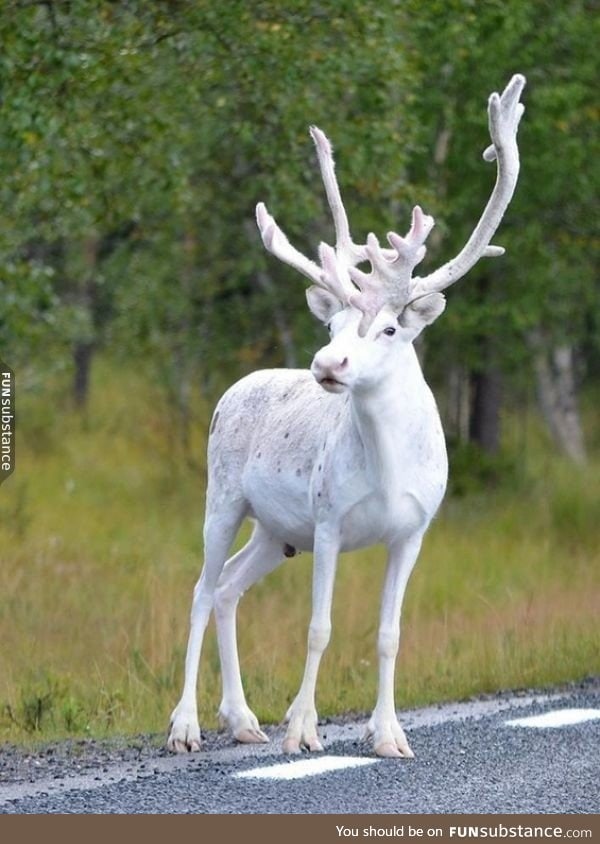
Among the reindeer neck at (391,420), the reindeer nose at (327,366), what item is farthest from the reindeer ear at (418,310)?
the reindeer nose at (327,366)

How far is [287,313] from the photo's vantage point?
2048 cm

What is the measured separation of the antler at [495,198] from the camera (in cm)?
853

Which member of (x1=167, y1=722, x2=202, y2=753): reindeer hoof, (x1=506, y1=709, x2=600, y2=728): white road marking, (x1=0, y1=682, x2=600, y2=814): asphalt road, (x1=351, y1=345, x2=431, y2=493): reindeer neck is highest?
(x1=351, y1=345, x2=431, y2=493): reindeer neck

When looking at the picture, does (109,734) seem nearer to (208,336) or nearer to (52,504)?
(52,504)

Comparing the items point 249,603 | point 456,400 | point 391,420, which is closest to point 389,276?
point 391,420

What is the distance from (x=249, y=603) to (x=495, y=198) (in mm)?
5063

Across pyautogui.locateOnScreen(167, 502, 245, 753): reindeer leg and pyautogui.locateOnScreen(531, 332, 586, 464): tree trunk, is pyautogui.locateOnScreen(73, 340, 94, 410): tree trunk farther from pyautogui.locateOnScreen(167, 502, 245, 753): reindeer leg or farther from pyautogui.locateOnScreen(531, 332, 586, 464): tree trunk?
pyautogui.locateOnScreen(167, 502, 245, 753): reindeer leg

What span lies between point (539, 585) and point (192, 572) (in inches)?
94.2

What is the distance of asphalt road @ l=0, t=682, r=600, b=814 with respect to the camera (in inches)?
282

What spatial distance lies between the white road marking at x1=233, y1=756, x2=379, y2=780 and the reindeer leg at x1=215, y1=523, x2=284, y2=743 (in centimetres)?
78

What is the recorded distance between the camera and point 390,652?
8570mm

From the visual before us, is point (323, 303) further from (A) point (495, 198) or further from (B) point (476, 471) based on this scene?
(B) point (476, 471)

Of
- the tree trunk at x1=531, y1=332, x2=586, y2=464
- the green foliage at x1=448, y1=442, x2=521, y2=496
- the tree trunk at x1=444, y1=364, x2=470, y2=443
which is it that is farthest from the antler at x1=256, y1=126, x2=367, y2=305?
the tree trunk at x1=531, y1=332, x2=586, y2=464
